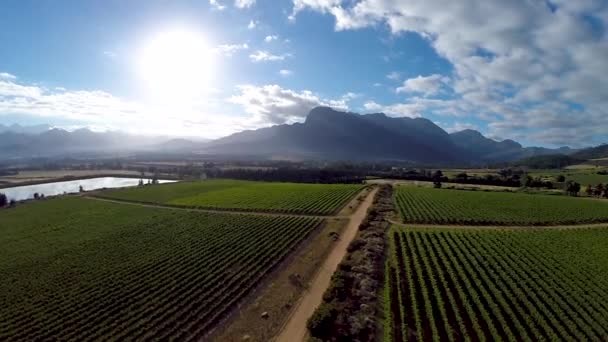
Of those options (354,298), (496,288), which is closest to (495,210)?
(496,288)

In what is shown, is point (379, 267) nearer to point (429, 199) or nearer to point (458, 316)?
point (458, 316)

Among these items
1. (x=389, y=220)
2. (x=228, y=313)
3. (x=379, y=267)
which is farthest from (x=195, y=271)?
(x=389, y=220)

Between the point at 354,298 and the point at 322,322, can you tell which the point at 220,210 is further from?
the point at 322,322

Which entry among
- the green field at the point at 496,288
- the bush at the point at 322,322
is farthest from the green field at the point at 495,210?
the bush at the point at 322,322

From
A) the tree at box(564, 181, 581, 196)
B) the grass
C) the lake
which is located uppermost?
the tree at box(564, 181, 581, 196)

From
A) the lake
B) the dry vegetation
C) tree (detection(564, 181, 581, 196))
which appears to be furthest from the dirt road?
the lake

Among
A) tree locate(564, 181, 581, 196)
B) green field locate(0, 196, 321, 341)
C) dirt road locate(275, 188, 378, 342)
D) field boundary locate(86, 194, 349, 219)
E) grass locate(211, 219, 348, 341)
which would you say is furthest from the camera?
tree locate(564, 181, 581, 196)

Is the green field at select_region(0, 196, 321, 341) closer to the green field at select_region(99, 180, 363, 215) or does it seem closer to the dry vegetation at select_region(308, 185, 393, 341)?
the dry vegetation at select_region(308, 185, 393, 341)
